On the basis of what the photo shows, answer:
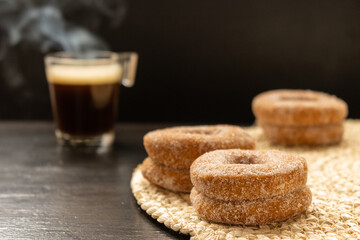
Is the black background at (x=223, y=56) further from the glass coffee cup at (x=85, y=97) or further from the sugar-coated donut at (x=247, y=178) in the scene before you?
the sugar-coated donut at (x=247, y=178)

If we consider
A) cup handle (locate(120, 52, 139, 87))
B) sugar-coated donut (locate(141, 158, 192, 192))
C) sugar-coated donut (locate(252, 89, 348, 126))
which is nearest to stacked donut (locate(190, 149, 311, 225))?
sugar-coated donut (locate(141, 158, 192, 192))

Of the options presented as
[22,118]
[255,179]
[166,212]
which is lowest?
[22,118]

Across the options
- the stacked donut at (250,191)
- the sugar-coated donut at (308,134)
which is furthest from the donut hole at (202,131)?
the sugar-coated donut at (308,134)

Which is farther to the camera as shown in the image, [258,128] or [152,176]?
[258,128]

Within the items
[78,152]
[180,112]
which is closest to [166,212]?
[78,152]

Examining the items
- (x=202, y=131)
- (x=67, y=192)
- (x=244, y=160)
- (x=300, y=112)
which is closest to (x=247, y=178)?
(x=244, y=160)

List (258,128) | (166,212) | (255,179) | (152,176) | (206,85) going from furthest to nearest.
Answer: (206,85) < (258,128) < (152,176) < (166,212) < (255,179)

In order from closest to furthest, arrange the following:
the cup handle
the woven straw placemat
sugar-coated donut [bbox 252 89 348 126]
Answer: the woven straw placemat, sugar-coated donut [bbox 252 89 348 126], the cup handle

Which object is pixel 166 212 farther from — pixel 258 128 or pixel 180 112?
pixel 180 112

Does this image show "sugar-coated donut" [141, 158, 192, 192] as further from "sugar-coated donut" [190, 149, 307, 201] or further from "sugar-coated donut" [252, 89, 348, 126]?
"sugar-coated donut" [252, 89, 348, 126]
